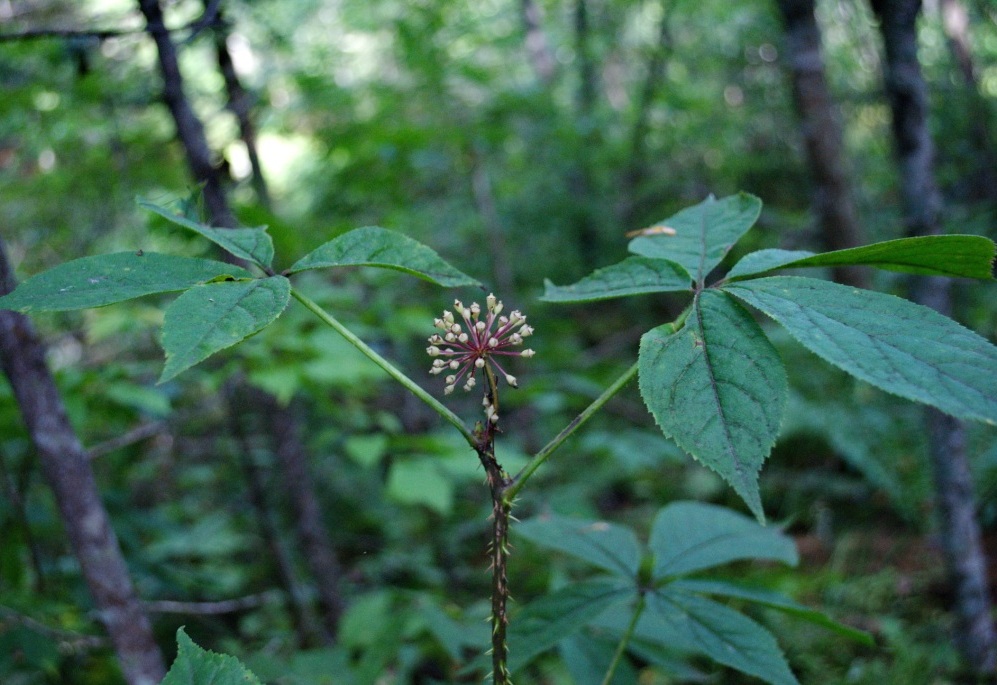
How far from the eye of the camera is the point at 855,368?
0.71 meters

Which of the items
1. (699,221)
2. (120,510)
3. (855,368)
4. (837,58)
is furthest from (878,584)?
(837,58)

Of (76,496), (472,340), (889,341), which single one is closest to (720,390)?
(889,341)

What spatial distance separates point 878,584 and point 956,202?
3.53m

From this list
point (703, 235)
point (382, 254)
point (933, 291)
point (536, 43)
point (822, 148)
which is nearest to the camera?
point (382, 254)

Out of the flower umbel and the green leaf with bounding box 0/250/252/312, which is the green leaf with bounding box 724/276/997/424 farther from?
the green leaf with bounding box 0/250/252/312

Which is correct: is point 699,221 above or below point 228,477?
above

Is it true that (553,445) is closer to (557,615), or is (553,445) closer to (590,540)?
(557,615)

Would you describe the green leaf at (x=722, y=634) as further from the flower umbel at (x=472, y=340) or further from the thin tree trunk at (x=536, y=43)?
the thin tree trunk at (x=536, y=43)

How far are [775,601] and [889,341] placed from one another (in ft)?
2.10

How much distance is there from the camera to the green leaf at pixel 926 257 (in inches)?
30.6

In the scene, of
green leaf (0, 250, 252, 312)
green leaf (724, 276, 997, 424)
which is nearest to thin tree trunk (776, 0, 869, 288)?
green leaf (724, 276, 997, 424)

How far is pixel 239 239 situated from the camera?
973 millimetres

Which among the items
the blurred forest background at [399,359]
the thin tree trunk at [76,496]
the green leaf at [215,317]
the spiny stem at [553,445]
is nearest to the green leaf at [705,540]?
the blurred forest background at [399,359]

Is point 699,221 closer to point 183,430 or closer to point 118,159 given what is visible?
point 118,159
